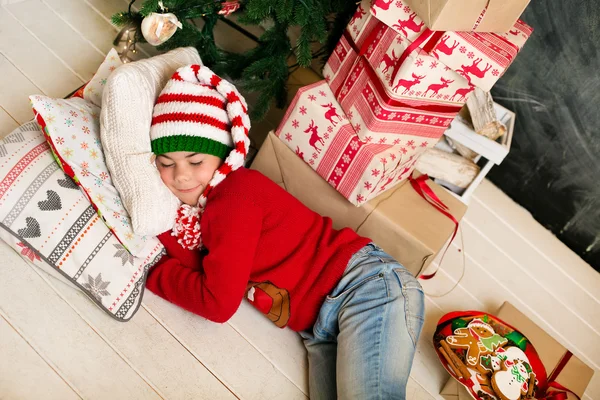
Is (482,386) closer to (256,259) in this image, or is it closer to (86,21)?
(256,259)

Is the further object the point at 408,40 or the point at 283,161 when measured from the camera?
the point at 283,161

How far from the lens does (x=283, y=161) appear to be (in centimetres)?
174

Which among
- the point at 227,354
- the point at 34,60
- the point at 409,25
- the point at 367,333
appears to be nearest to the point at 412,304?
the point at 367,333

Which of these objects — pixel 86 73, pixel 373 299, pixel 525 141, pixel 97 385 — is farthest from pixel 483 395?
pixel 86 73

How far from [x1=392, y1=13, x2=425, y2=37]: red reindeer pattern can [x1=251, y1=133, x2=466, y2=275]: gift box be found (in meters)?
0.53

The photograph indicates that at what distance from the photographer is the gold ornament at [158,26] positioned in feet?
4.89

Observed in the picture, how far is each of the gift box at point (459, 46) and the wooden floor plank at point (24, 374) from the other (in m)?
1.22

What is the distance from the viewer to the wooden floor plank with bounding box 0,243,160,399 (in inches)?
51.0

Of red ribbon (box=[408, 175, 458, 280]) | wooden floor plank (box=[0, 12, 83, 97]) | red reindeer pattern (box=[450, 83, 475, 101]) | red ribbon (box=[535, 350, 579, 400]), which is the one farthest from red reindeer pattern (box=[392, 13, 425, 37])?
wooden floor plank (box=[0, 12, 83, 97])

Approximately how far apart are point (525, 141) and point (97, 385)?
Result: 180cm

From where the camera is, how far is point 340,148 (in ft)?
5.17

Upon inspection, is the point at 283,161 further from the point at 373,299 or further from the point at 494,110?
the point at 494,110

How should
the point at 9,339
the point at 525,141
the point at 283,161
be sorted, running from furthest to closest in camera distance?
the point at 525,141 < the point at 283,161 < the point at 9,339

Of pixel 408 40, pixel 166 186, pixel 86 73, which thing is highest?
pixel 408 40
